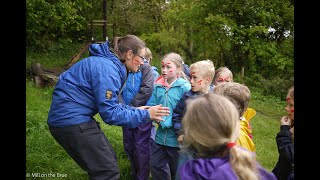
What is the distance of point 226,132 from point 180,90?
2.15 metres

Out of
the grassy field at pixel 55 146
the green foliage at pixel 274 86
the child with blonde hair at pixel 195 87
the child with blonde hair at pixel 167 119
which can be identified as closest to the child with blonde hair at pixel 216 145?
the child with blonde hair at pixel 195 87

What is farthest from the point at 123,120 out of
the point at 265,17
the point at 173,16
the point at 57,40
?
the point at 57,40

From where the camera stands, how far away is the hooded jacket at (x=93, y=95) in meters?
3.22

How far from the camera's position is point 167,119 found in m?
4.05

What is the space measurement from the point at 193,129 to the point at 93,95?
4.75 feet

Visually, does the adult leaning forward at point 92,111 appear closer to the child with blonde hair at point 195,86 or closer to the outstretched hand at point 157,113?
the outstretched hand at point 157,113

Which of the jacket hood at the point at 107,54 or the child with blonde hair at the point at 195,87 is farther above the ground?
the jacket hood at the point at 107,54

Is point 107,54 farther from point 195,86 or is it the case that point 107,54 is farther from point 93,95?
point 195,86

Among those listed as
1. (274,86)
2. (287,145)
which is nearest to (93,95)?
(287,145)

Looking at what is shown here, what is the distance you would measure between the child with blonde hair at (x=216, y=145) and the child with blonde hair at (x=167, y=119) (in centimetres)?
192

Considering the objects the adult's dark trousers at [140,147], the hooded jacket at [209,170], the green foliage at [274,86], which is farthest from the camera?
the green foliage at [274,86]
